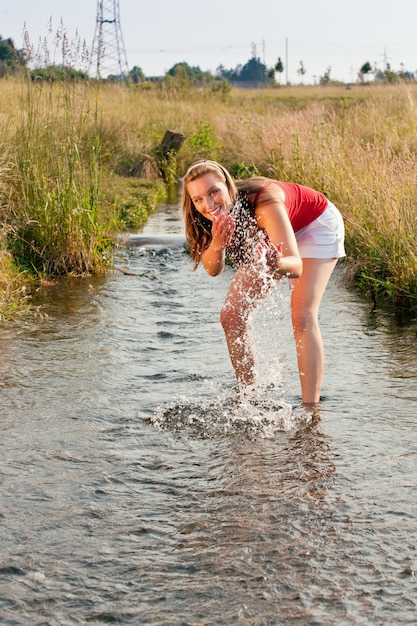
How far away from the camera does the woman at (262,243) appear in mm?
4398

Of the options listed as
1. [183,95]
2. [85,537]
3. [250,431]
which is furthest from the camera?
[183,95]

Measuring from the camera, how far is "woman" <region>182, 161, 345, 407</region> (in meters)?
4.40

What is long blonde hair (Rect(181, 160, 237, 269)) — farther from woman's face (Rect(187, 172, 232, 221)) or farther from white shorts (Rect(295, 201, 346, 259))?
white shorts (Rect(295, 201, 346, 259))

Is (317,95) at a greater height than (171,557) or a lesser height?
greater

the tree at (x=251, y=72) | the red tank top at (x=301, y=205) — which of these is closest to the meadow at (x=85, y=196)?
the red tank top at (x=301, y=205)

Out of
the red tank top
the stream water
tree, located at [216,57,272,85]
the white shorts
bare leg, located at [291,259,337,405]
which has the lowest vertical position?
the stream water

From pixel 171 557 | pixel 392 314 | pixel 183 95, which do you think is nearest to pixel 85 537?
pixel 171 557

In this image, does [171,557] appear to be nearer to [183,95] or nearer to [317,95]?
[183,95]

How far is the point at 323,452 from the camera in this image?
15.3 feet

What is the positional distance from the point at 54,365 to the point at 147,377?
0.74 metres

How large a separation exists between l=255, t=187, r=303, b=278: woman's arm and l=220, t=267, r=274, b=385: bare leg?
0.36 meters

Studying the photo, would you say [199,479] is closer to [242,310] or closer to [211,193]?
[242,310]

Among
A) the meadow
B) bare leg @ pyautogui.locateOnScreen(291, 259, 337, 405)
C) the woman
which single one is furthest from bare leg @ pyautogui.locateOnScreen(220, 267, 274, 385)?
the meadow

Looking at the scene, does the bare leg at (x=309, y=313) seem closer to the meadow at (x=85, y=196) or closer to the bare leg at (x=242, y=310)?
the bare leg at (x=242, y=310)
